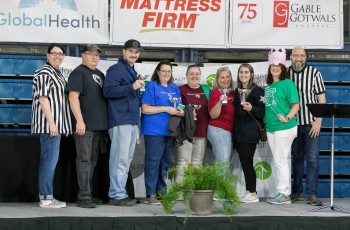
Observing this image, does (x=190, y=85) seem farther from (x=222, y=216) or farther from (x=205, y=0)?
(x=222, y=216)

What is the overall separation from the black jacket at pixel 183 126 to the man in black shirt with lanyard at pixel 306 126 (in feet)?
3.70

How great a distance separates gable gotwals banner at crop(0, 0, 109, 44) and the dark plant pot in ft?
7.80

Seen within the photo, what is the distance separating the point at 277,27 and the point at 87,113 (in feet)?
8.22

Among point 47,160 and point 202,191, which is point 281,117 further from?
point 47,160

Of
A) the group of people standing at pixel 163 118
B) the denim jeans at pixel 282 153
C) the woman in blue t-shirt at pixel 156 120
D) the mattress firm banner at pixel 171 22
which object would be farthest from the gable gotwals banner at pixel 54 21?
the denim jeans at pixel 282 153

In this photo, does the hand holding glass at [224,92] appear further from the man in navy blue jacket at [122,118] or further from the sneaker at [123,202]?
the sneaker at [123,202]

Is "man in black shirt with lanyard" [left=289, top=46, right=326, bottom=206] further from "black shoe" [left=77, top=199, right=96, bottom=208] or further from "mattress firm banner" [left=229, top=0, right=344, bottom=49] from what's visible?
"black shoe" [left=77, top=199, right=96, bottom=208]

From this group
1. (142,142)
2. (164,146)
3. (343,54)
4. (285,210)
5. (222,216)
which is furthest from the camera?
(343,54)

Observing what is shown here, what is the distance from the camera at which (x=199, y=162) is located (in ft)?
21.3

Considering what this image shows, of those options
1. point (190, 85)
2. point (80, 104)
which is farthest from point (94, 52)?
point (190, 85)

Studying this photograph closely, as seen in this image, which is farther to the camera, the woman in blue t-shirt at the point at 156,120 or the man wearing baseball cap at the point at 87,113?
the woman in blue t-shirt at the point at 156,120

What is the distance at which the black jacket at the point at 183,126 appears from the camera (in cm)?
609

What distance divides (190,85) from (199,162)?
802mm

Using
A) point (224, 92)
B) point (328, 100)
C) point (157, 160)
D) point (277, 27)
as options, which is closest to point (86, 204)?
point (157, 160)
